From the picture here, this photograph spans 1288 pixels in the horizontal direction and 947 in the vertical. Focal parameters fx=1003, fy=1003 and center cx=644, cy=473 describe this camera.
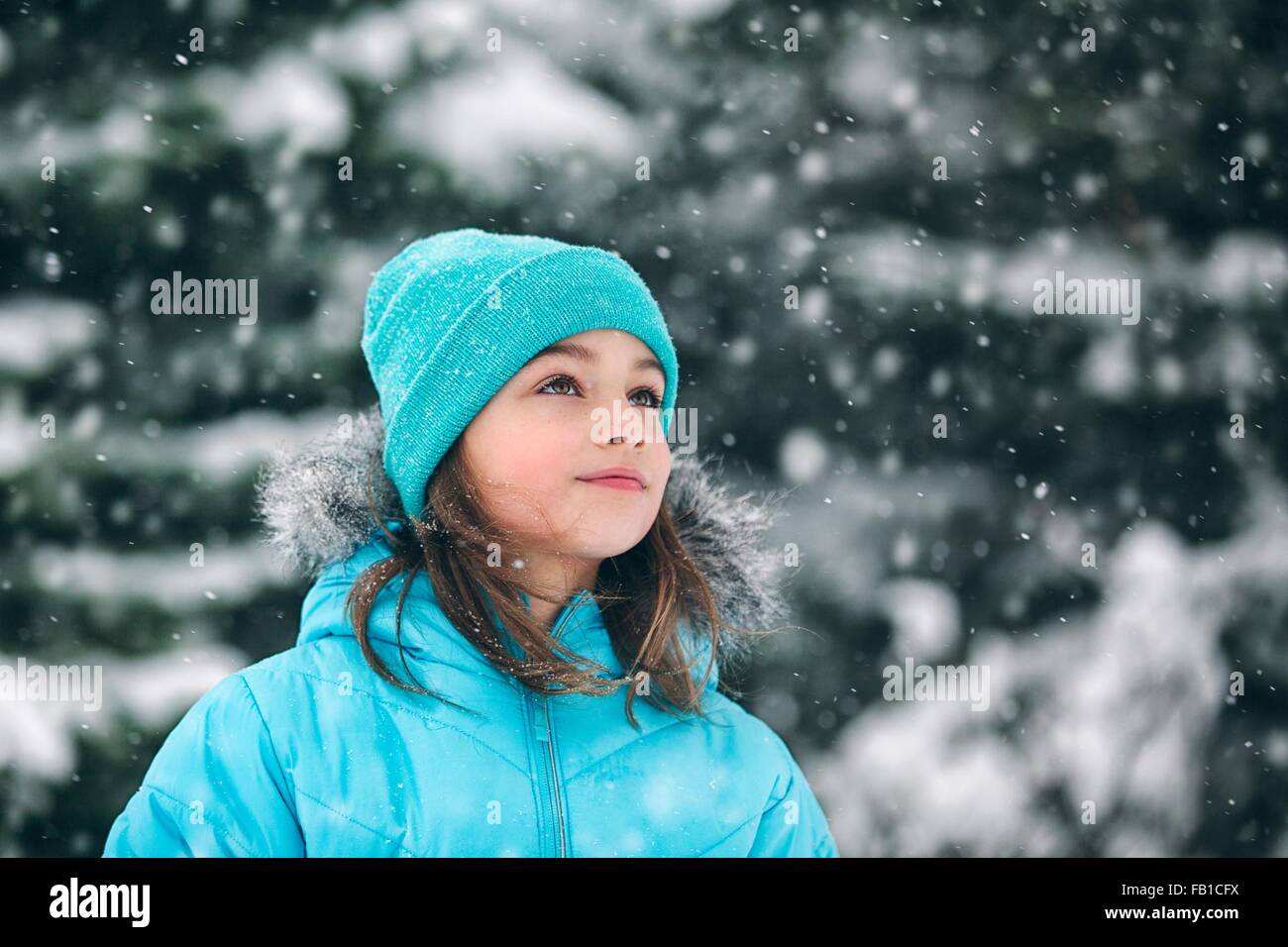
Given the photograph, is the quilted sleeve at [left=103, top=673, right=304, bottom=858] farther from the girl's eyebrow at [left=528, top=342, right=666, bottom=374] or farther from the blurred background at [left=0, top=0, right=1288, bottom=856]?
the blurred background at [left=0, top=0, right=1288, bottom=856]

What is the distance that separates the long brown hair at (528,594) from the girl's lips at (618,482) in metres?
0.16

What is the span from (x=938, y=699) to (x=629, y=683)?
1.57m

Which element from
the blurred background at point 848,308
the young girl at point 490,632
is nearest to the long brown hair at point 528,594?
the young girl at point 490,632

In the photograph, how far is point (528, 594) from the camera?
1.53 meters

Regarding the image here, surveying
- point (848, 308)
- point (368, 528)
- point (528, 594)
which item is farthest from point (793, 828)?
point (848, 308)

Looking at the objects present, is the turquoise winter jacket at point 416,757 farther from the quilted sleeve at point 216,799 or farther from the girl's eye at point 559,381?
the girl's eye at point 559,381

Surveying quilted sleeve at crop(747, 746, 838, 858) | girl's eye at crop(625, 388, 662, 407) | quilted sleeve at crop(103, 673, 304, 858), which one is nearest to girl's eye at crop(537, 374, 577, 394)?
girl's eye at crop(625, 388, 662, 407)

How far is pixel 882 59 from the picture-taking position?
9.31 ft

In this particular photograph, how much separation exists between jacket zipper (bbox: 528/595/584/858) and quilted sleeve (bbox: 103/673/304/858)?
1.07 feet

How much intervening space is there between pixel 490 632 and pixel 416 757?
201mm

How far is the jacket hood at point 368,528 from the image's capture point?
5.07 feet

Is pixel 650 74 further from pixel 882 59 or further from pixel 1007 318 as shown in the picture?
pixel 1007 318

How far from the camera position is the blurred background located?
2.46 m
